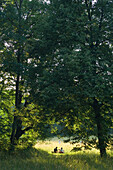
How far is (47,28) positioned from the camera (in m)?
14.8

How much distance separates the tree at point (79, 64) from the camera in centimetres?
1277

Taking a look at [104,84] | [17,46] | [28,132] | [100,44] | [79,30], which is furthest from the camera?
[28,132]

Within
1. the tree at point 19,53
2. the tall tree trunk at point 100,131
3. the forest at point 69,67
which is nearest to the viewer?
the forest at point 69,67

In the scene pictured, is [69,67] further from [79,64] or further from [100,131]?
[100,131]

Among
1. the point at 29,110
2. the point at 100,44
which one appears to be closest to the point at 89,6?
the point at 100,44

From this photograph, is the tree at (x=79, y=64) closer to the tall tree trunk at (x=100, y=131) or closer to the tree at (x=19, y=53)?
the tall tree trunk at (x=100, y=131)

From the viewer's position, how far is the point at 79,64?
1280 centimetres

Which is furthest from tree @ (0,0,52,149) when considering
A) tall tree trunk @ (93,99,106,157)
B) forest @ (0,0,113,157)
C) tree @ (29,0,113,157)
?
tall tree trunk @ (93,99,106,157)

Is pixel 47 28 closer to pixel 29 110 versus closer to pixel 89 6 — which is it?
pixel 89 6

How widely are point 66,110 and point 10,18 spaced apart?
Result: 8.32m

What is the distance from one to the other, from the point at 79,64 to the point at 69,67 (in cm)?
74

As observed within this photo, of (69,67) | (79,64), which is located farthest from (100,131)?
(69,67)

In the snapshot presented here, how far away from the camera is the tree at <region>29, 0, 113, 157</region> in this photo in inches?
503

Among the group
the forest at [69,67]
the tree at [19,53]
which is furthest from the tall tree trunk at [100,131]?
the tree at [19,53]
